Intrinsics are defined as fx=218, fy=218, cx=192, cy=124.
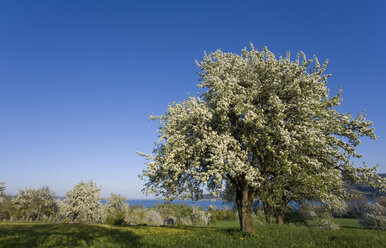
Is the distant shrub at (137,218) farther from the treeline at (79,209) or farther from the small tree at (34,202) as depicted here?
the small tree at (34,202)

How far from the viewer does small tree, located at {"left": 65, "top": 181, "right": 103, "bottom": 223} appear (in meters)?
51.2

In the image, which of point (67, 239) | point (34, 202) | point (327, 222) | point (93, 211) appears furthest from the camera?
point (34, 202)

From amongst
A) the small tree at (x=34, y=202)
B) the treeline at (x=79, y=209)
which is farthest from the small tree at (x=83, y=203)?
the small tree at (x=34, y=202)

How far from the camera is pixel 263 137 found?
1511 centimetres

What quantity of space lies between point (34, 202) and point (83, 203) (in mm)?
19658

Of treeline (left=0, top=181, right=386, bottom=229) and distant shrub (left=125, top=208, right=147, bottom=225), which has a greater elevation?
treeline (left=0, top=181, right=386, bottom=229)

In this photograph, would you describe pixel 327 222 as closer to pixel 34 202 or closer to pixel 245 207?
pixel 245 207

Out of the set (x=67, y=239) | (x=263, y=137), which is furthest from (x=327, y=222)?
(x=67, y=239)

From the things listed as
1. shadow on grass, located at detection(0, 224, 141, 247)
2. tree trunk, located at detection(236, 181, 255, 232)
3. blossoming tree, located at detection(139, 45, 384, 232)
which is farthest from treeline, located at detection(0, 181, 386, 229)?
shadow on grass, located at detection(0, 224, 141, 247)

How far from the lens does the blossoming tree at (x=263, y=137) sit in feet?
48.0

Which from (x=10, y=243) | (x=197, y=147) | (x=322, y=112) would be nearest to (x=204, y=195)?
(x=197, y=147)

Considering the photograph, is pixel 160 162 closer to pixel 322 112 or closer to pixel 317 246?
pixel 317 246

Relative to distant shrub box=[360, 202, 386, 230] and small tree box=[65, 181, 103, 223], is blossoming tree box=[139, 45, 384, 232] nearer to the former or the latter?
distant shrub box=[360, 202, 386, 230]

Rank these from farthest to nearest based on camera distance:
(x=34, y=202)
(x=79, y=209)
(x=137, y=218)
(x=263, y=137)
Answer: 1. (x=137, y=218)
2. (x=34, y=202)
3. (x=79, y=209)
4. (x=263, y=137)
